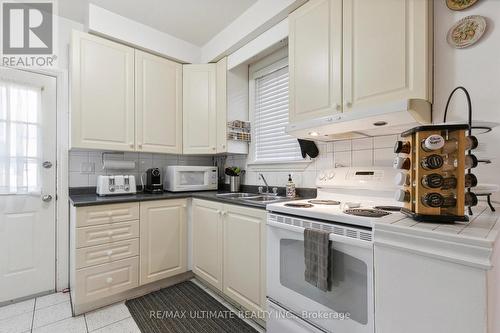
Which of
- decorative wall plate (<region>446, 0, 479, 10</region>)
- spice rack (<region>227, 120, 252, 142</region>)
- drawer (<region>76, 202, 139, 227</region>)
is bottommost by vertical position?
drawer (<region>76, 202, 139, 227</region>)

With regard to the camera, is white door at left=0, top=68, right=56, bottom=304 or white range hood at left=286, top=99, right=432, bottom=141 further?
white door at left=0, top=68, right=56, bottom=304

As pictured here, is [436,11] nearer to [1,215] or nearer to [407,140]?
[407,140]

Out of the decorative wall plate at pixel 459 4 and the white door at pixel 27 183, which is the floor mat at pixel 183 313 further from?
the decorative wall plate at pixel 459 4

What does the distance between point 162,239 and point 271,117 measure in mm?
1584

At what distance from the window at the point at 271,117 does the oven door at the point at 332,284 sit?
2.96ft

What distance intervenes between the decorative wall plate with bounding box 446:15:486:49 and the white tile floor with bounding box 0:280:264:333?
2.08 m

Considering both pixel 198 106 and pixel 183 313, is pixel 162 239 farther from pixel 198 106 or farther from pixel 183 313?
pixel 198 106

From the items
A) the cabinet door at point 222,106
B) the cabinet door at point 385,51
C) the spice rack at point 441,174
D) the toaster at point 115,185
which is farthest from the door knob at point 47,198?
the spice rack at point 441,174

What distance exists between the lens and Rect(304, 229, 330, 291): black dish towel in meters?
1.10

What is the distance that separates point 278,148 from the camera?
234cm

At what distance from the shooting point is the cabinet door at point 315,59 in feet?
4.87

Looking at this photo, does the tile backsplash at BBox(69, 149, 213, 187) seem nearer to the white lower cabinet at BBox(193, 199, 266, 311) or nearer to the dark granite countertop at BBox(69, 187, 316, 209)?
the dark granite countertop at BBox(69, 187, 316, 209)

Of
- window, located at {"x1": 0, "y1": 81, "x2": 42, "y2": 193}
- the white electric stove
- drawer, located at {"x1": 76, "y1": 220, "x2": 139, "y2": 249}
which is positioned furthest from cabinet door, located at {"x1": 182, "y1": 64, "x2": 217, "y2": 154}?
the white electric stove

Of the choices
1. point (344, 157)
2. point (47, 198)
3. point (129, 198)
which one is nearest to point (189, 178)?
point (129, 198)
